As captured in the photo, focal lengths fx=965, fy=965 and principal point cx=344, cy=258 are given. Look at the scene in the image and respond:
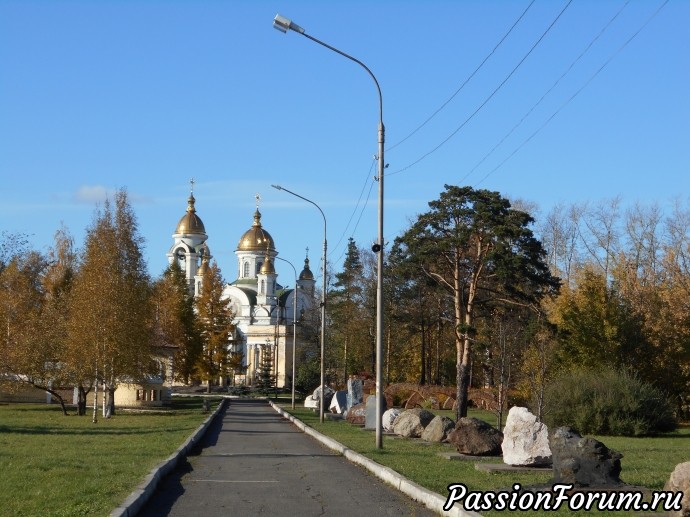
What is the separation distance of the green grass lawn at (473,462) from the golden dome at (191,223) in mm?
97353

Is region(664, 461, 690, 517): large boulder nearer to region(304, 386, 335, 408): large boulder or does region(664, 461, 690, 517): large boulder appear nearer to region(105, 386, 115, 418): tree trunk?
region(304, 386, 335, 408): large boulder

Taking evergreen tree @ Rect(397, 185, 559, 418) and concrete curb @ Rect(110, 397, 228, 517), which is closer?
concrete curb @ Rect(110, 397, 228, 517)

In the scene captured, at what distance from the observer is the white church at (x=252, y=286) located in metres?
115

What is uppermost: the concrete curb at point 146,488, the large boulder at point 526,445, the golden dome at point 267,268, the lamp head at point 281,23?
the golden dome at point 267,268

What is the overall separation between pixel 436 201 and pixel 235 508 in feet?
101

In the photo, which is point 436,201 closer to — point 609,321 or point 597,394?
point 609,321

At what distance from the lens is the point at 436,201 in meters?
42.7

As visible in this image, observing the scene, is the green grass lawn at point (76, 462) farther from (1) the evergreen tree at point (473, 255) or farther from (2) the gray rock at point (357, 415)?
(1) the evergreen tree at point (473, 255)

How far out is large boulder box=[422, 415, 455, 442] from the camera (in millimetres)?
24219

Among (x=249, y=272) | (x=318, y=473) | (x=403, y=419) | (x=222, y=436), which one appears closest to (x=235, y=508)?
(x=318, y=473)

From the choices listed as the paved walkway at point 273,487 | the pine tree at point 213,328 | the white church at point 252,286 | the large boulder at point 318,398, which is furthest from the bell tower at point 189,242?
the paved walkway at point 273,487

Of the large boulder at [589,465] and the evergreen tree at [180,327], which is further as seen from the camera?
the evergreen tree at [180,327]

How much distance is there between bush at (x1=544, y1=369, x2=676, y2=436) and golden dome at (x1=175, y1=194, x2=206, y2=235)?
9723cm

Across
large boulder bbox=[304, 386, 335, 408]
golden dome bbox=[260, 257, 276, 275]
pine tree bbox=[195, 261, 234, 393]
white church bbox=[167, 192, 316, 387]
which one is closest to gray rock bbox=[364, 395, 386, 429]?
large boulder bbox=[304, 386, 335, 408]
